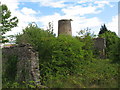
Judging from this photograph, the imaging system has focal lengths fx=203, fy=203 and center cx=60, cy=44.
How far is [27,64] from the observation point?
35.7 feet

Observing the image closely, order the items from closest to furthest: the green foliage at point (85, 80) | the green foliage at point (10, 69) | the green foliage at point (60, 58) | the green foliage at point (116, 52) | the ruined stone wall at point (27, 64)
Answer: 1. the green foliage at point (85, 80)
2. the ruined stone wall at point (27, 64)
3. the green foliage at point (116, 52)
4. the green foliage at point (10, 69)
5. the green foliage at point (60, 58)

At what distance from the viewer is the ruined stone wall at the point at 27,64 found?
1073 centimetres

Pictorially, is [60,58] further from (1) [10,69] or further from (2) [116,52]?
(2) [116,52]

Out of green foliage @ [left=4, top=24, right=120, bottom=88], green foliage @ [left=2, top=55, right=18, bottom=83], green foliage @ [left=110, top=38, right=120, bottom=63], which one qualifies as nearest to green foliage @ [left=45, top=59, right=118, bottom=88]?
green foliage @ [left=4, top=24, right=120, bottom=88]

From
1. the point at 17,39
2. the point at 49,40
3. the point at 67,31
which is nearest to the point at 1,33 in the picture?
the point at 67,31

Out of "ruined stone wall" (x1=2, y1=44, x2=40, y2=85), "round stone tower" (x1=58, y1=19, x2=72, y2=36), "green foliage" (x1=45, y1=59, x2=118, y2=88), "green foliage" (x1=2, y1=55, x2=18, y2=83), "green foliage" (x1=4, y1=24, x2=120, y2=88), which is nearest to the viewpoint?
"green foliage" (x1=45, y1=59, x2=118, y2=88)

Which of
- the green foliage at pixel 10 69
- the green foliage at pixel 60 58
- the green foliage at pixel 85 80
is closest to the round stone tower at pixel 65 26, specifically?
the green foliage at pixel 85 80

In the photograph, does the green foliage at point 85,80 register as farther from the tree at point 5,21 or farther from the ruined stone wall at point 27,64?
the tree at point 5,21

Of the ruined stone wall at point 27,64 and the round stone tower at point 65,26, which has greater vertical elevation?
the round stone tower at point 65,26

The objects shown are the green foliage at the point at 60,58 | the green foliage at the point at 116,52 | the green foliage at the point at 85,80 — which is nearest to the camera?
the green foliage at the point at 85,80

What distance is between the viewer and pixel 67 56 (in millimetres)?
13398

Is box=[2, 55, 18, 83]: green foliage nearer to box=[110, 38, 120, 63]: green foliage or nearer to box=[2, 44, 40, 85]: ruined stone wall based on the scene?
box=[2, 44, 40, 85]: ruined stone wall

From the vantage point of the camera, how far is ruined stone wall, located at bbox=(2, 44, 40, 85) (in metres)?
10.7

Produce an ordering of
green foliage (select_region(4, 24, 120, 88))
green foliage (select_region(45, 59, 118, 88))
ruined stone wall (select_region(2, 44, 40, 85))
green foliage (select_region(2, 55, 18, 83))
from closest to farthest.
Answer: green foliage (select_region(45, 59, 118, 88)) < ruined stone wall (select_region(2, 44, 40, 85)) < green foliage (select_region(2, 55, 18, 83)) < green foliage (select_region(4, 24, 120, 88))
